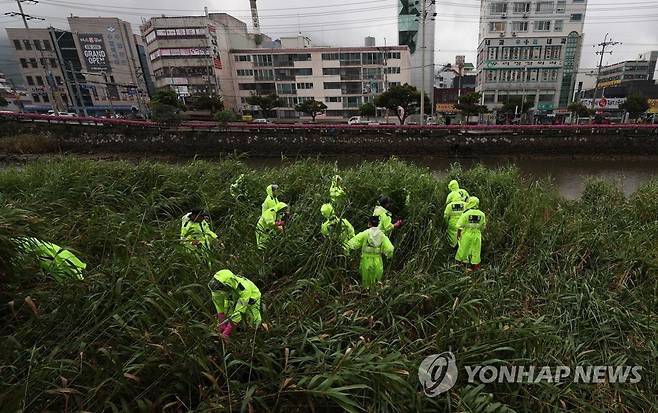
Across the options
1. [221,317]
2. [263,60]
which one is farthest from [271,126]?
[263,60]

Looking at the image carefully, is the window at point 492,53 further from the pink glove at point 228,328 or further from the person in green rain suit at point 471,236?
the pink glove at point 228,328

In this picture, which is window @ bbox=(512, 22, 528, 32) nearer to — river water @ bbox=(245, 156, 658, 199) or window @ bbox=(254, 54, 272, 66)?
river water @ bbox=(245, 156, 658, 199)

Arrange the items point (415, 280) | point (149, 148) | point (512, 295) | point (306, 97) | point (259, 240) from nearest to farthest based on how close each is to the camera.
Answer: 1. point (415, 280)
2. point (512, 295)
3. point (259, 240)
4. point (149, 148)
5. point (306, 97)

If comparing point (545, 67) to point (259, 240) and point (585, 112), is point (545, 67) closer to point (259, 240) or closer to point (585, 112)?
point (585, 112)

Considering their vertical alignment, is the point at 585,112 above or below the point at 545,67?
below

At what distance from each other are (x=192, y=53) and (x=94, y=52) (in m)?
11.7

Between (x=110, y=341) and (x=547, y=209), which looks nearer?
(x=110, y=341)

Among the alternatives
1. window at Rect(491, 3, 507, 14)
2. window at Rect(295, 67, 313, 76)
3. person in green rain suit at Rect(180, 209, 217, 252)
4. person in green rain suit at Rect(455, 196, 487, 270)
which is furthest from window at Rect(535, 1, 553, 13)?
person in green rain suit at Rect(180, 209, 217, 252)

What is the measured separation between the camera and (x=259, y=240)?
4297mm

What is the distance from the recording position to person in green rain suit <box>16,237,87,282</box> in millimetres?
2615

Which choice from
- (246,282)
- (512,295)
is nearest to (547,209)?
(512,295)

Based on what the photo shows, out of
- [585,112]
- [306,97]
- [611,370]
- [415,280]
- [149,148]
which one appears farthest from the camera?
[306,97]

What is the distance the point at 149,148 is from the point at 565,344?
23291mm

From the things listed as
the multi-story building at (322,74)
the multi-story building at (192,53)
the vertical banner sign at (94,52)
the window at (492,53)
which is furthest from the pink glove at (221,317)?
the vertical banner sign at (94,52)
